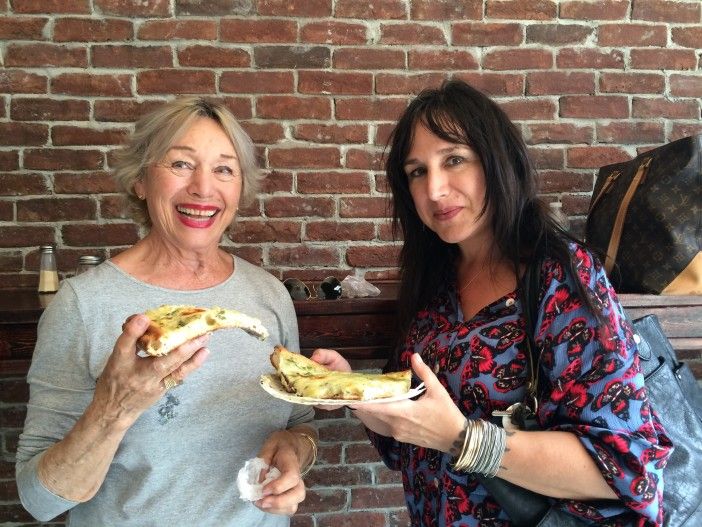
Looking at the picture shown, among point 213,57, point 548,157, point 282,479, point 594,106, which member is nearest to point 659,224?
point 548,157

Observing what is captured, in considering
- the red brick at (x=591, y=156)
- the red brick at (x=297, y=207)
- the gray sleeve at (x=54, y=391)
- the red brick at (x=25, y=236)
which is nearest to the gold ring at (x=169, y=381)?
the gray sleeve at (x=54, y=391)

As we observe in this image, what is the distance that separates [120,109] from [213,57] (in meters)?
0.37

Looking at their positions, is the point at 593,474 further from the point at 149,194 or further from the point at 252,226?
the point at 252,226

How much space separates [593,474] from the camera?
3.46ft

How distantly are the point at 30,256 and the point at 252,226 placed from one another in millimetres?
789

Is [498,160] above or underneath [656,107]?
underneath

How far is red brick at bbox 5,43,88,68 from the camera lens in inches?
72.6

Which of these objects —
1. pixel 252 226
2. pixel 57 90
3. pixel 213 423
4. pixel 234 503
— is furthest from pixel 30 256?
pixel 234 503

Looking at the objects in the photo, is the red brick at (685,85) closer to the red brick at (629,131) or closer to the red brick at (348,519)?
the red brick at (629,131)

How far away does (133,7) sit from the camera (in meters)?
1.87

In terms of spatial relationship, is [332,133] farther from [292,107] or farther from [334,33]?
[334,33]

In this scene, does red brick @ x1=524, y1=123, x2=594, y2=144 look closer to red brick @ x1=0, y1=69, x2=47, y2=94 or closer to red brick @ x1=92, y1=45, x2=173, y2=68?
red brick @ x1=92, y1=45, x2=173, y2=68

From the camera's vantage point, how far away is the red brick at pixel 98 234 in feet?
6.27

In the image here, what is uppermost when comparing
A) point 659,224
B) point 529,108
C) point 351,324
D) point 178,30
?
point 178,30
